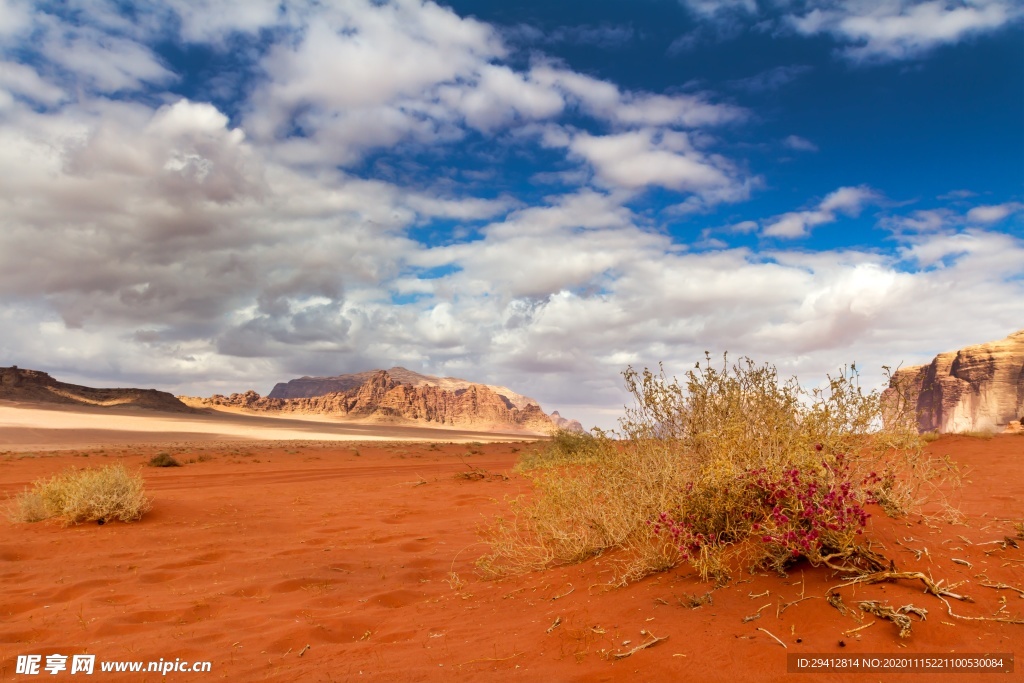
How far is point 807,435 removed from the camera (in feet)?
14.3

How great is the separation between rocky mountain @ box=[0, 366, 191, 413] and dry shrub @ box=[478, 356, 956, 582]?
11949 cm

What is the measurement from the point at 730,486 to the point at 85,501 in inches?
391

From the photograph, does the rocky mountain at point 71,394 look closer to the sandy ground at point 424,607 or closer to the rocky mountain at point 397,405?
the rocky mountain at point 397,405

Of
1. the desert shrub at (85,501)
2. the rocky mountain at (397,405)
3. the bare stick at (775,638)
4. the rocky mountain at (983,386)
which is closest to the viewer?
the bare stick at (775,638)

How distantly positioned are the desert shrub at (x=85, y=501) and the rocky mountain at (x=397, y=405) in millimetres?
148315

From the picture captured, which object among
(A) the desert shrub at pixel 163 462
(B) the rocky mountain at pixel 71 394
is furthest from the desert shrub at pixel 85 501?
(B) the rocky mountain at pixel 71 394

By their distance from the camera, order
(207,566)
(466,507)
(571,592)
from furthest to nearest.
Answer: (466,507)
(207,566)
(571,592)

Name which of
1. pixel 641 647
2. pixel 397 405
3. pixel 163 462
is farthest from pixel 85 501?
pixel 397 405

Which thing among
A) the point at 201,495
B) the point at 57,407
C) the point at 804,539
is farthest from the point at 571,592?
the point at 57,407

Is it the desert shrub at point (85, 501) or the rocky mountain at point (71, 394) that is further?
the rocky mountain at point (71, 394)

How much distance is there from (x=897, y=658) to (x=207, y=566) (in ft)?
24.4

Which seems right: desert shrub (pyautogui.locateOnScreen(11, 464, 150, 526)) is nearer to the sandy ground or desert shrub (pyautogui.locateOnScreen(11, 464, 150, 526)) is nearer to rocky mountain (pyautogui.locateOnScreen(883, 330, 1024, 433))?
the sandy ground

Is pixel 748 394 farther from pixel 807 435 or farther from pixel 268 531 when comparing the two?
pixel 268 531

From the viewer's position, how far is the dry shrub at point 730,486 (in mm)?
3990
